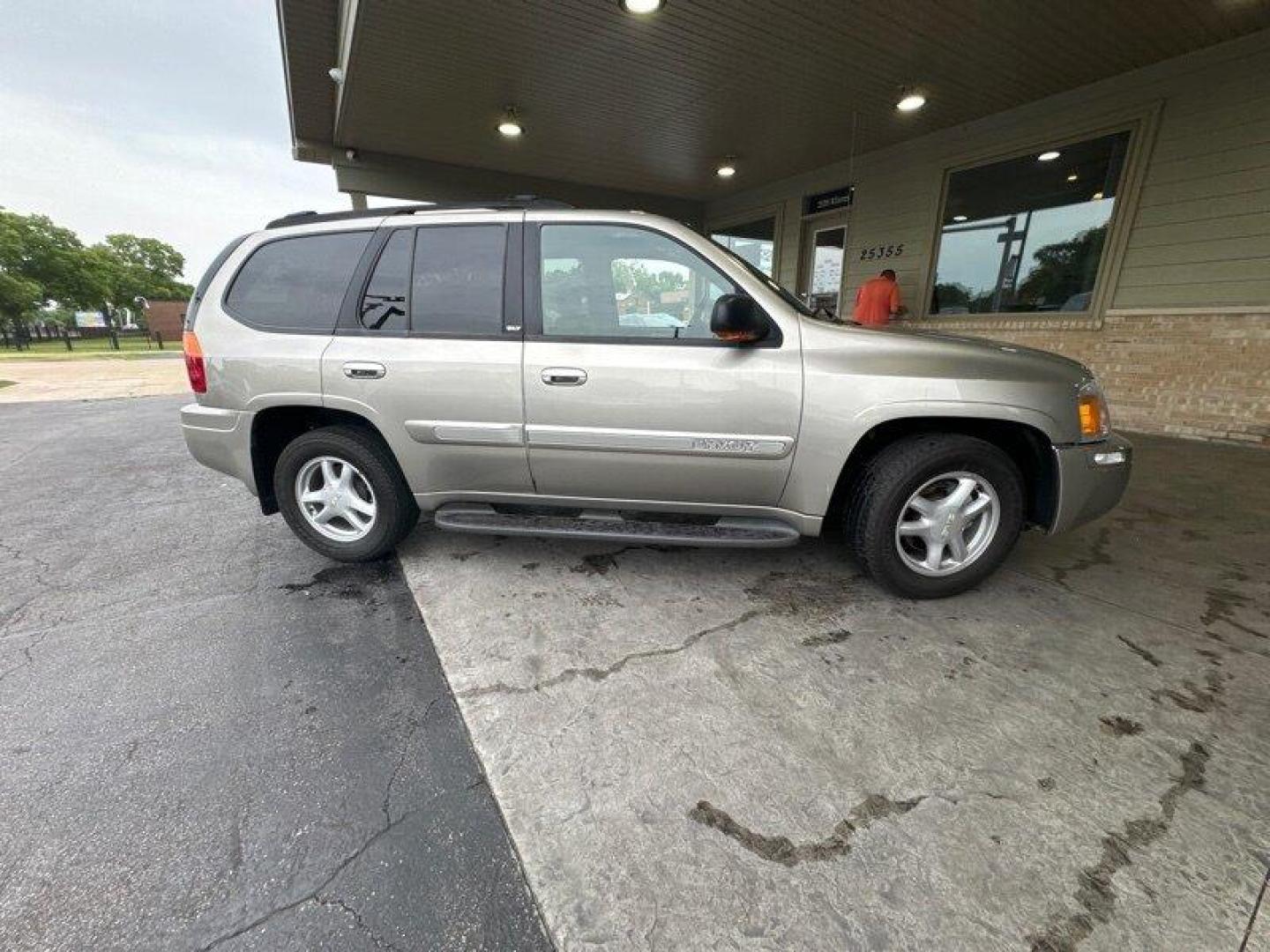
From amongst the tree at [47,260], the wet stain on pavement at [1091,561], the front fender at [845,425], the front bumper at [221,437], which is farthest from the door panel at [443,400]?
the tree at [47,260]

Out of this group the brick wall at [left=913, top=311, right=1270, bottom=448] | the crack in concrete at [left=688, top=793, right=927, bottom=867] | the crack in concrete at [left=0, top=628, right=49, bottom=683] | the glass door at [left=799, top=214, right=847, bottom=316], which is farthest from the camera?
the glass door at [left=799, top=214, right=847, bottom=316]

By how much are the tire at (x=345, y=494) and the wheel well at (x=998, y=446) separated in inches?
92.7

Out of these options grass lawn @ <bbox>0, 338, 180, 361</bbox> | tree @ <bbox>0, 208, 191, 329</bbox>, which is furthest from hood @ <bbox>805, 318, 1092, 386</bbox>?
tree @ <bbox>0, 208, 191, 329</bbox>

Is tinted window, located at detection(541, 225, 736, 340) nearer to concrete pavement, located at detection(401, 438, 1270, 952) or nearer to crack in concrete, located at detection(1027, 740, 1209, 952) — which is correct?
concrete pavement, located at detection(401, 438, 1270, 952)

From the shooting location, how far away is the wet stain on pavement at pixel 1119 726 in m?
1.81

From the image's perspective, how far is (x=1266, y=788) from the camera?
160 centimetres

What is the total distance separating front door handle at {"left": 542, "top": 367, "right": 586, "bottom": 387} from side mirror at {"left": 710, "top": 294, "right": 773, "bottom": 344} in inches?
25.9

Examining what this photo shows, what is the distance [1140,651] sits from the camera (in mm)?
2252

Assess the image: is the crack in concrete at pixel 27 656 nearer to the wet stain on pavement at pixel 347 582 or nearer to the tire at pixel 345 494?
the wet stain on pavement at pixel 347 582

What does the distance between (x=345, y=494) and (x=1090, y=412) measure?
384 cm

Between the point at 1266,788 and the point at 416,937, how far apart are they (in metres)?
2.45

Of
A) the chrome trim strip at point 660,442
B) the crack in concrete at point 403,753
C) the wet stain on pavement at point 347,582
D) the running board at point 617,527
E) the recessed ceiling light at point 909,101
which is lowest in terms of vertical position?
the crack in concrete at point 403,753

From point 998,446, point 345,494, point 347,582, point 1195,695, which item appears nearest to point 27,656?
point 347,582

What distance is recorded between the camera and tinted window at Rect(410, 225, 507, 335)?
271 centimetres
